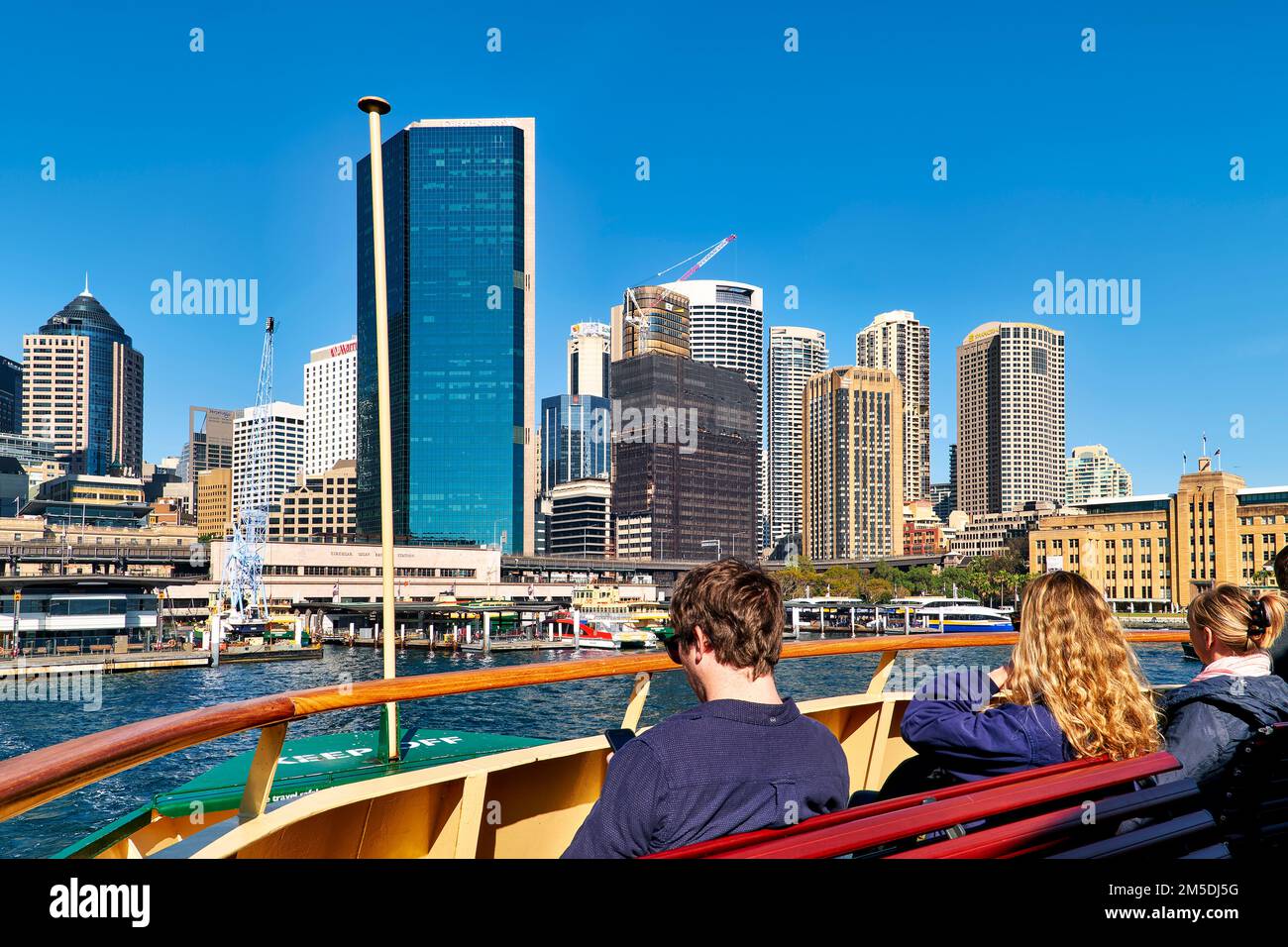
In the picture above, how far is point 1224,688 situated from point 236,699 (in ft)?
105

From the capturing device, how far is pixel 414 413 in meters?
151

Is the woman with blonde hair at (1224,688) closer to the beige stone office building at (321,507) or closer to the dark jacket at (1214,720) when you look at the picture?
the dark jacket at (1214,720)

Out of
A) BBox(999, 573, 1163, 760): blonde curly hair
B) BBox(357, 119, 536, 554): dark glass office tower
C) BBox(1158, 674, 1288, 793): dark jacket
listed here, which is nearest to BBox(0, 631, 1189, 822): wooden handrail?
BBox(999, 573, 1163, 760): blonde curly hair

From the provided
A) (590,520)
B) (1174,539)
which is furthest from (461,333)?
(1174,539)

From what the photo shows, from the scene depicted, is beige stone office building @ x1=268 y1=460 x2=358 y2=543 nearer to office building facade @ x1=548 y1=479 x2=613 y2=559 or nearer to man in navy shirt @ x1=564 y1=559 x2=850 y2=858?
office building facade @ x1=548 y1=479 x2=613 y2=559

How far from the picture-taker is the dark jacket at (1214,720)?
10.1 feet

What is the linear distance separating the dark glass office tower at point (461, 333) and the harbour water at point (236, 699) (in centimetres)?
8731

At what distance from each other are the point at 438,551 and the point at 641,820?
113 metres

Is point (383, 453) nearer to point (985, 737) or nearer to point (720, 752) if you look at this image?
point (985, 737)

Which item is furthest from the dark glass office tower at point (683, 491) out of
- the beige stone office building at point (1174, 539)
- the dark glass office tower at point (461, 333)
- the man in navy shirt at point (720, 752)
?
the man in navy shirt at point (720, 752)

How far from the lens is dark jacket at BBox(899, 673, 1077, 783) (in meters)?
2.98

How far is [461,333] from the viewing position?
15225cm
